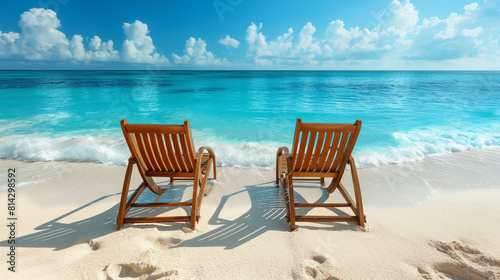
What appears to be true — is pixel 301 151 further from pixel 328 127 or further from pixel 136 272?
pixel 136 272

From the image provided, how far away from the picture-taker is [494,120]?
10.4 meters

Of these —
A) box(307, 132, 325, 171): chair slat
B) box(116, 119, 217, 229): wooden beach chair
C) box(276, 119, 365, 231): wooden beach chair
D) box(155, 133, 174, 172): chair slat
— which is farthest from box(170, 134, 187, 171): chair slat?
box(307, 132, 325, 171): chair slat

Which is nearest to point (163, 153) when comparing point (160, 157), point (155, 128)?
point (160, 157)

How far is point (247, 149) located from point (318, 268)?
438cm

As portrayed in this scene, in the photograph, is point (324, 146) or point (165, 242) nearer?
point (165, 242)

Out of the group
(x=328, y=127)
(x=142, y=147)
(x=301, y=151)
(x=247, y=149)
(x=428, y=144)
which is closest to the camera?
(x=328, y=127)

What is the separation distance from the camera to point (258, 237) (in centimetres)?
271

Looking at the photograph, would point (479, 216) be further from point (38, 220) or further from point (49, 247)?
point (38, 220)

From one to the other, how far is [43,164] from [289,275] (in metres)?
5.46

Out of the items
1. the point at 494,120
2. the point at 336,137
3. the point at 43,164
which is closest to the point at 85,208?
the point at 43,164

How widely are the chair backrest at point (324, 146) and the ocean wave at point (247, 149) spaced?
2110 mm

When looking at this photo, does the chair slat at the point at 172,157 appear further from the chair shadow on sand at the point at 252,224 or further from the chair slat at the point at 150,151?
the chair shadow on sand at the point at 252,224

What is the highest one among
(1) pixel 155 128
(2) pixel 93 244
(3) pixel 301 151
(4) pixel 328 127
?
(4) pixel 328 127

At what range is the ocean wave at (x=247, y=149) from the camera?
529 cm
